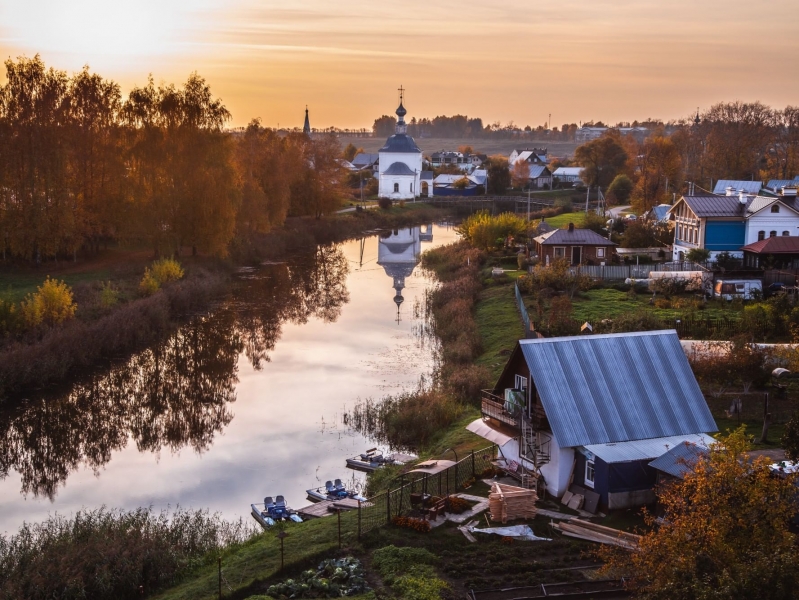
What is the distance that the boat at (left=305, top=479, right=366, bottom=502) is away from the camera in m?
17.0

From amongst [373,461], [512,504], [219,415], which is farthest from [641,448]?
[219,415]

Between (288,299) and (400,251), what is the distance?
65.0 feet

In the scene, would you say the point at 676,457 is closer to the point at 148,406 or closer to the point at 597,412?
the point at 597,412

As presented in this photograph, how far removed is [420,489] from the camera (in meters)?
16.0

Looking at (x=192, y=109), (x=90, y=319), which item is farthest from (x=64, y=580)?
(x=192, y=109)

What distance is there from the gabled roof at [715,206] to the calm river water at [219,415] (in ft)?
41.8

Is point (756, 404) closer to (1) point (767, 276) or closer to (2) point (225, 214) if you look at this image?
(1) point (767, 276)

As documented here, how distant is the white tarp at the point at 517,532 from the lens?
1380 centimetres

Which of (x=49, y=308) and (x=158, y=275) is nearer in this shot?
(x=49, y=308)

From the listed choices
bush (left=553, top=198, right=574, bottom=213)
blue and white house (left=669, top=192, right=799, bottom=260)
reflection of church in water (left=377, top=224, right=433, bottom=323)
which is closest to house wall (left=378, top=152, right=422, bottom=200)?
reflection of church in water (left=377, top=224, right=433, bottom=323)

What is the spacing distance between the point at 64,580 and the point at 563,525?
784 centimetres

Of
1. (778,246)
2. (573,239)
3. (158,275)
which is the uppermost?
(778,246)

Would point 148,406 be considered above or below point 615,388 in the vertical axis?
below

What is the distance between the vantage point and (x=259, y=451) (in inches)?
789
